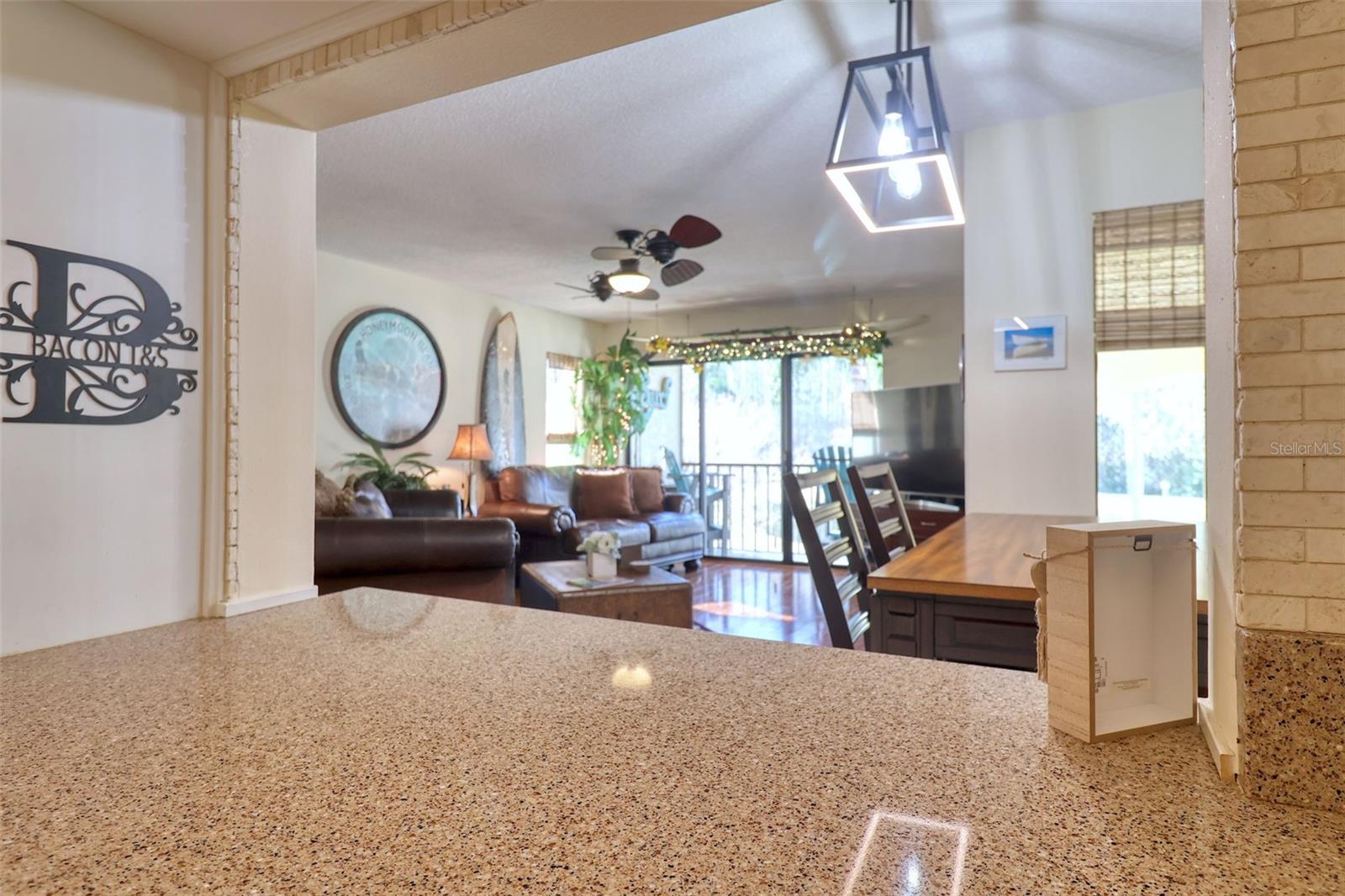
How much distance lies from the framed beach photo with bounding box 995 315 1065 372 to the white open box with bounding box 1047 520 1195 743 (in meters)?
2.55

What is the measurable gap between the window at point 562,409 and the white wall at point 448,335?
116 mm

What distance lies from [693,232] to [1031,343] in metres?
1.62

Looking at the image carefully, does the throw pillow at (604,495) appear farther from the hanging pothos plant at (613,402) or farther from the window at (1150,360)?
the window at (1150,360)

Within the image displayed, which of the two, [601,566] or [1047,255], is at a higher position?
[1047,255]

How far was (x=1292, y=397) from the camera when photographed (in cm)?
58

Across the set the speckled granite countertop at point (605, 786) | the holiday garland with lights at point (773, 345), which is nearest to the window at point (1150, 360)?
the speckled granite countertop at point (605, 786)

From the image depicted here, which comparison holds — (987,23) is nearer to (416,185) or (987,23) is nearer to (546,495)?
(416,185)

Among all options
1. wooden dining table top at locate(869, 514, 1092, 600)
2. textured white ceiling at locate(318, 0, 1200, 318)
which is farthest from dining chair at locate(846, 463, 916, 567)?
textured white ceiling at locate(318, 0, 1200, 318)

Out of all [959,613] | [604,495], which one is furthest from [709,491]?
[959,613]

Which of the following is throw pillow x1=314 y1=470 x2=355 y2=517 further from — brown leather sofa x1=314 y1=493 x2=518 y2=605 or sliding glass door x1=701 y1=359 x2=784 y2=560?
sliding glass door x1=701 y1=359 x2=784 y2=560

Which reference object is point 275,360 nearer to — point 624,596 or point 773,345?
point 624,596

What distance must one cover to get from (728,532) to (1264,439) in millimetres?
6988

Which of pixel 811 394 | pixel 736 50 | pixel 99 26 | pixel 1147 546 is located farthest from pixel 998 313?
pixel 811 394

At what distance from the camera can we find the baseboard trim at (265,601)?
134cm
